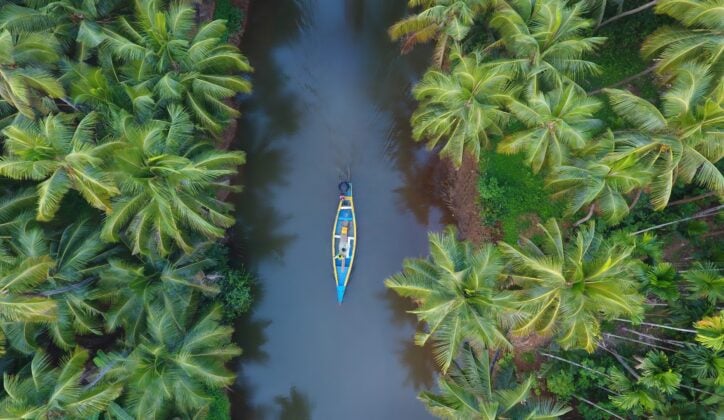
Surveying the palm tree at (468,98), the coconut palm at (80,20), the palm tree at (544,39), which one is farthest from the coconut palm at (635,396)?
the coconut palm at (80,20)

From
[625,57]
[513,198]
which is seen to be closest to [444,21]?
[513,198]

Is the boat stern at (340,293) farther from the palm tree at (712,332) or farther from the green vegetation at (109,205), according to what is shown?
the palm tree at (712,332)

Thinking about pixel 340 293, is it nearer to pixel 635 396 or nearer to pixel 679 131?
pixel 635 396

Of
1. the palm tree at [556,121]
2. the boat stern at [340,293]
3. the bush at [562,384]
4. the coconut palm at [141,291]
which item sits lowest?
the bush at [562,384]

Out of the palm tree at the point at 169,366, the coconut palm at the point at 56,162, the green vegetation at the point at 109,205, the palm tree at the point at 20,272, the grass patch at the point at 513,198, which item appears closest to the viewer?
the palm tree at the point at 20,272

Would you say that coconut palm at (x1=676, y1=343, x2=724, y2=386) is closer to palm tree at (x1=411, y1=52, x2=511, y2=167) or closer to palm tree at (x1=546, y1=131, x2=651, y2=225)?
palm tree at (x1=546, y1=131, x2=651, y2=225)

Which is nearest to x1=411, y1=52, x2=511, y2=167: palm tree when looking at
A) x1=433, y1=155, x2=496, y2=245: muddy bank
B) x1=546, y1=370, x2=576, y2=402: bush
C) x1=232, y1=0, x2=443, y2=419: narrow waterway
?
x1=433, y1=155, x2=496, y2=245: muddy bank

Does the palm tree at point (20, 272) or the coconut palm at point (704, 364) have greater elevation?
the palm tree at point (20, 272)

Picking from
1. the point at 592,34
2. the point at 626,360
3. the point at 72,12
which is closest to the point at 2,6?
the point at 72,12

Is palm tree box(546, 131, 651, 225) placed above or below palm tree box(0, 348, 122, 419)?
above
